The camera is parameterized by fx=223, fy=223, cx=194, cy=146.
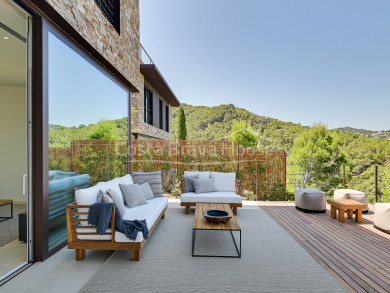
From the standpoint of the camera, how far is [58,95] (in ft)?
9.93

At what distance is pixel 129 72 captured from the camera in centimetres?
538

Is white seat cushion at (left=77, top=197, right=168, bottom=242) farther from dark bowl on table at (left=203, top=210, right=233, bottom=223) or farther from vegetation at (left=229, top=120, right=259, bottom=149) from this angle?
vegetation at (left=229, top=120, right=259, bottom=149)

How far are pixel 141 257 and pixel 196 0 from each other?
958 centimetres

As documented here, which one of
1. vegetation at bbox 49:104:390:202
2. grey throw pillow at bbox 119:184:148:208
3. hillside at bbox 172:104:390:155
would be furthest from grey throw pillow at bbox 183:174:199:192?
hillside at bbox 172:104:390:155

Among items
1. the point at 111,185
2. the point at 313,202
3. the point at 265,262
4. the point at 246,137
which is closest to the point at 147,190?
the point at 111,185

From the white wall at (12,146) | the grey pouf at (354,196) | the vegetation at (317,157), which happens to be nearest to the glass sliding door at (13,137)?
the white wall at (12,146)

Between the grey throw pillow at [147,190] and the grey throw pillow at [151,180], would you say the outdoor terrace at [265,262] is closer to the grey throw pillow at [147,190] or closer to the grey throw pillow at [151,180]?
the grey throw pillow at [147,190]

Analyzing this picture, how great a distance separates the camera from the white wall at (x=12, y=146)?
5.72 m

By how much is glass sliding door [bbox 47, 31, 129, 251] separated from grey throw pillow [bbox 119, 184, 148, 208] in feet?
2.34

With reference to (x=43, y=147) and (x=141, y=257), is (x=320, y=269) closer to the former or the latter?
(x=141, y=257)

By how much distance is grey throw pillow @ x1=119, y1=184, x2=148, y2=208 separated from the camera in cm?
361

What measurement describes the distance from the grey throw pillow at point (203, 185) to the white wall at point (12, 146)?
448 centimetres

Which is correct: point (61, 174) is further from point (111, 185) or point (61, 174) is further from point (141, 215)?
point (141, 215)

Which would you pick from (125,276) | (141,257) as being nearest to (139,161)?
(141,257)
